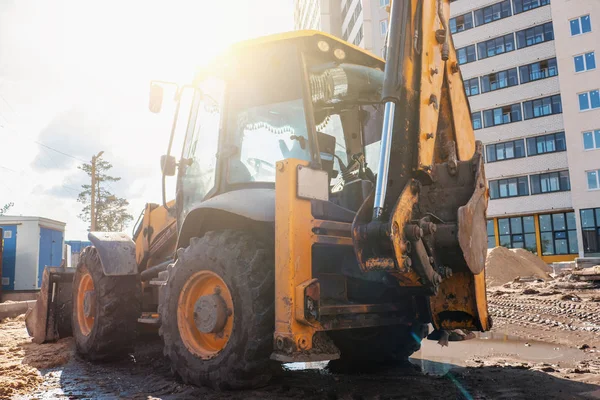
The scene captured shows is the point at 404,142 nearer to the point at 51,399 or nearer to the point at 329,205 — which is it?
the point at 329,205

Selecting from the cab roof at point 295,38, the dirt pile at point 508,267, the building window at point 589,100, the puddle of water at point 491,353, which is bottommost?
the puddle of water at point 491,353

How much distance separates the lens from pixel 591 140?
33312 mm

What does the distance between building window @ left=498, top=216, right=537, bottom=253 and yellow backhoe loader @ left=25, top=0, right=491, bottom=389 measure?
1339 inches

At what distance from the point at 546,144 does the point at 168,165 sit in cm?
3478

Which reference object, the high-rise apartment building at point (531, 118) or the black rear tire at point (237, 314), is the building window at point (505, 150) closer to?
the high-rise apartment building at point (531, 118)

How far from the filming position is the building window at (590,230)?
108ft

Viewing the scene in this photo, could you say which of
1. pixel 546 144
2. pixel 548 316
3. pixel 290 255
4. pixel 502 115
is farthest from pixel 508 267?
pixel 502 115

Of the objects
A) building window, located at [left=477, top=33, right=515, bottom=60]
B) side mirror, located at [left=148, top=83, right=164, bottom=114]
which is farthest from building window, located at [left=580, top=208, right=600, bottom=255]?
side mirror, located at [left=148, top=83, right=164, bottom=114]

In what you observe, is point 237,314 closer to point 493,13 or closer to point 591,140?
point 591,140

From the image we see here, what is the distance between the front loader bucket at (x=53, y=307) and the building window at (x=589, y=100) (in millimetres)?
33823

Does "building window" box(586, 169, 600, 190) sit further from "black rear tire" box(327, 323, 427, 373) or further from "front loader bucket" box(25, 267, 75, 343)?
"front loader bucket" box(25, 267, 75, 343)

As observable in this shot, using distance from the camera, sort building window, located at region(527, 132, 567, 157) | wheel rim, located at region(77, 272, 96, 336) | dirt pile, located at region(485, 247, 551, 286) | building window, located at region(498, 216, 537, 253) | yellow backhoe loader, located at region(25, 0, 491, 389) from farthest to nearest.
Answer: building window, located at region(498, 216, 537, 253) → building window, located at region(527, 132, 567, 157) → dirt pile, located at region(485, 247, 551, 286) → wheel rim, located at region(77, 272, 96, 336) → yellow backhoe loader, located at region(25, 0, 491, 389)

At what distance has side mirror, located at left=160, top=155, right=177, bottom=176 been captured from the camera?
18.9ft

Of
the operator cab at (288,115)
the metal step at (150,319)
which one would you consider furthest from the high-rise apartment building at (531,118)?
the metal step at (150,319)
